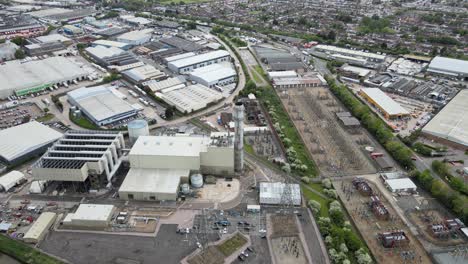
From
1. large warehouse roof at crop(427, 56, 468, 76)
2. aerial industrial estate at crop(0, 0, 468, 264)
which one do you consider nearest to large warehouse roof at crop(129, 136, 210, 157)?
aerial industrial estate at crop(0, 0, 468, 264)

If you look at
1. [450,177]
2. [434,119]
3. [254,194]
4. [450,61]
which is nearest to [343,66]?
[450,61]

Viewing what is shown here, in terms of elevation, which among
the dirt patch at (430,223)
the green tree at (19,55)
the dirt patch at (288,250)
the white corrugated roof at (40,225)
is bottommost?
the dirt patch at (288,250)

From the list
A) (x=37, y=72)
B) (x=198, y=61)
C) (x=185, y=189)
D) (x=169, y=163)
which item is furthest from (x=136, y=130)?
(x=37, y=72)

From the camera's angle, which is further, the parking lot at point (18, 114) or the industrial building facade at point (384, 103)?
the industrial building facade at point (384, 103)

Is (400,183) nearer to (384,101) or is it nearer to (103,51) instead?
(384,101)

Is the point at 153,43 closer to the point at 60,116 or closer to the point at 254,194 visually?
the point at 60,116

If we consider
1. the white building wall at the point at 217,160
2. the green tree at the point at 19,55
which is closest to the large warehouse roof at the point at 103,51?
the green tree at the point at 19,55

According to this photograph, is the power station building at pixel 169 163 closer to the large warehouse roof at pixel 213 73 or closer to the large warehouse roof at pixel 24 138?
the large warehouse roof at pixel 24 138
